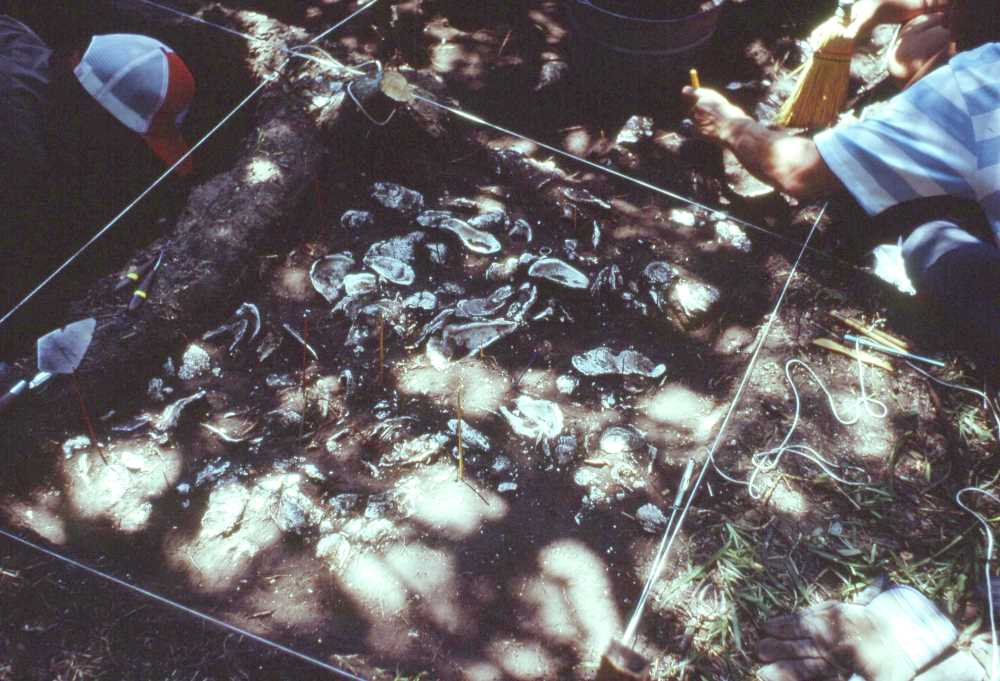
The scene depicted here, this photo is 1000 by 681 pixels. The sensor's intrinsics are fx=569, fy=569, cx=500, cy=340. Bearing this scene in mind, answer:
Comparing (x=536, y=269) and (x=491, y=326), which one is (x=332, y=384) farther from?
(x=536, y=269)

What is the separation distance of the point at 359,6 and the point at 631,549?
4232mm

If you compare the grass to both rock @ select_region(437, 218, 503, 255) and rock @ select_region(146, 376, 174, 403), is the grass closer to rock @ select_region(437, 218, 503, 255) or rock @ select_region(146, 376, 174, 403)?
rock @ select_region(437, 218, 503, 255)

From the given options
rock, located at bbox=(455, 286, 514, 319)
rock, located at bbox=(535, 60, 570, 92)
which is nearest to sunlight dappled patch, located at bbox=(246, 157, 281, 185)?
rock, located at bbox=(455, 286, 514, 319)

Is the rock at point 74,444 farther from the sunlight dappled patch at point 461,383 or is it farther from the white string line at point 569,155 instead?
the white string line at point 569,155

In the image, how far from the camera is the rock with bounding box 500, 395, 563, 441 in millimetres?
2291

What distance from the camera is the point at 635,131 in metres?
3.44

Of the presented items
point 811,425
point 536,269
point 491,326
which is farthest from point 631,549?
point 536,269

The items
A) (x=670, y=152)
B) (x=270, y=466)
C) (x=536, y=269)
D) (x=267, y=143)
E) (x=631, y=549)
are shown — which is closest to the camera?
(x=631, y=549)

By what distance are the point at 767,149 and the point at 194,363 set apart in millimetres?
2717

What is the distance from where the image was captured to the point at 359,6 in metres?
4.27

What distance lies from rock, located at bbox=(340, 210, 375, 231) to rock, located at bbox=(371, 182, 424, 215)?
0.11 m

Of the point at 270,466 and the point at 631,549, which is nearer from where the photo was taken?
the point at 631,549

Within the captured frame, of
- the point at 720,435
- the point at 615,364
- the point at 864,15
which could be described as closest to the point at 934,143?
the point at 720,435

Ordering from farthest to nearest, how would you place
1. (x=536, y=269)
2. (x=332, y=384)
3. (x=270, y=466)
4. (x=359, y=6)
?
(x=359, y=6), (x=536, y=269), (x=332, y=384), (x=270, y=466)
